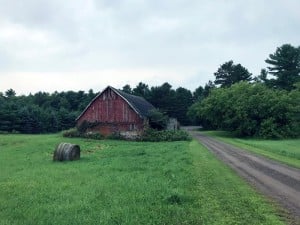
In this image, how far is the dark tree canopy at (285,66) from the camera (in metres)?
106

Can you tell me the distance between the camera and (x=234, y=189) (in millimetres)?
16281

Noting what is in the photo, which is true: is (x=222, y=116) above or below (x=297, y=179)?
above

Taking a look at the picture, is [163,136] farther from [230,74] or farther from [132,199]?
[230,74]

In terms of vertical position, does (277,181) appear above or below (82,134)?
below

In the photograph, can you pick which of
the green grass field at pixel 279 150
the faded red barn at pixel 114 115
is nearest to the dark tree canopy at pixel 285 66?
the faded red barn at pixel 114 115

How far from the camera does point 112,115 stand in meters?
72.2

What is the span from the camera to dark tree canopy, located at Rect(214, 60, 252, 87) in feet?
439

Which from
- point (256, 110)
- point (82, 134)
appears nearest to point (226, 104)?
point (256, 110)

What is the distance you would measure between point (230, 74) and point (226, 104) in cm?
5534

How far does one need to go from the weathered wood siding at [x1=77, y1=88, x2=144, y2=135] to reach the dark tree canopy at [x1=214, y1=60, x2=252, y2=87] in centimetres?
6635

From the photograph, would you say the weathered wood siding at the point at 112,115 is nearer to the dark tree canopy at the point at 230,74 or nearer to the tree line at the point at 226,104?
the tree line at the point at 226,104

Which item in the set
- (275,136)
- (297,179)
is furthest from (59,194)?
(275,136)

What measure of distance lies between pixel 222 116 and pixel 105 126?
24001 mm

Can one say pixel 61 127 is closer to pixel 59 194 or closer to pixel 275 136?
pixel 275 136
